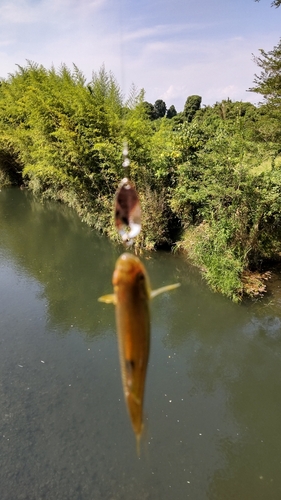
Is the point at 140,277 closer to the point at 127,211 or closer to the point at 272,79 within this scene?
the point at 127,211

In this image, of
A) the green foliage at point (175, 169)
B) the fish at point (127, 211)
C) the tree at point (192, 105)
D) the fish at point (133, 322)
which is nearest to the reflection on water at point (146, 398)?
the green foliage at point (175, 169)

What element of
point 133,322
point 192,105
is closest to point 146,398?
point 133,322

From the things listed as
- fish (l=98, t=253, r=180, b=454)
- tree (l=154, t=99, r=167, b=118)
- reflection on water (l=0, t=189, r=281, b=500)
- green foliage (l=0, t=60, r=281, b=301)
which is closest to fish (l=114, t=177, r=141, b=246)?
fish (l=98, t=253, r=180, b=454)

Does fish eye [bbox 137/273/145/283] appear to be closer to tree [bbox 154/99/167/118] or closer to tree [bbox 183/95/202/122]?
tree [bbox 183/95/202/122]

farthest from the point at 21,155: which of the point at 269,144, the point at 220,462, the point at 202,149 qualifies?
the point at 220,462

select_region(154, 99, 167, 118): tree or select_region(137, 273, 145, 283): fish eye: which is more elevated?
select_region(154, 99, 167, 118): tree

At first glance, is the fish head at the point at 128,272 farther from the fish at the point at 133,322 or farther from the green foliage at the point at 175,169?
the green foliage at the point at 175,169
